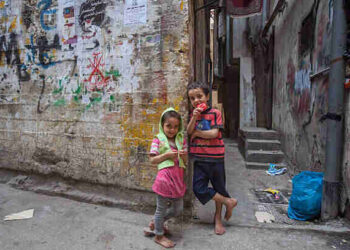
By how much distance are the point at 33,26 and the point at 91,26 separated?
3.91ft

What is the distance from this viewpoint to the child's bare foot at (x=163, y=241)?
215 cm

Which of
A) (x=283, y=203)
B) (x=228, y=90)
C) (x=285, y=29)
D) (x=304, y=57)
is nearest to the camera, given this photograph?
(x=283, y=203)

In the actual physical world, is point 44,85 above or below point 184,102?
above

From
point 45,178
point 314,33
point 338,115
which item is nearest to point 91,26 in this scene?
point 45,178

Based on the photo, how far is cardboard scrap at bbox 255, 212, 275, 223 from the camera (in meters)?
2.73

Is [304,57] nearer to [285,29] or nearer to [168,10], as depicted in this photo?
[285,29]

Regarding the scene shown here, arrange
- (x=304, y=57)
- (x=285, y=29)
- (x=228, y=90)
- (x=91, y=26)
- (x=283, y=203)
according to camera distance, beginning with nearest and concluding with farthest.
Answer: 1. (x=91, y=26)
2. (x=283, y=203)
3. (x=304, y=57)
4. (x=285, y=29)
5. (x=228, y=90)

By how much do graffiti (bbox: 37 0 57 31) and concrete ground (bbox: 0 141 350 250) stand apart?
99.1 inches

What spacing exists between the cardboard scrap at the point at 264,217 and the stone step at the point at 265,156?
261cm

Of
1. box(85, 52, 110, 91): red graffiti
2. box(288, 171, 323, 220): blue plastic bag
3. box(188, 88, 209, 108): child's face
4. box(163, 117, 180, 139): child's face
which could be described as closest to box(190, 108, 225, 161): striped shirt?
box(188, 88, 209, 108): child's face

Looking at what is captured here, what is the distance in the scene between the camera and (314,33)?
379 centimetres

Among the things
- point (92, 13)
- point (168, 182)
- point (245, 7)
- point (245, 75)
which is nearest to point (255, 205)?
point (168, 182)

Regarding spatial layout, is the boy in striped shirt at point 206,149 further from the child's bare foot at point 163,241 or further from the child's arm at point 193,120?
the child's bare foot at point 163,241

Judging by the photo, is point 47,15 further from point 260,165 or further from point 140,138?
point 260,165
